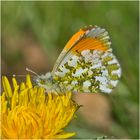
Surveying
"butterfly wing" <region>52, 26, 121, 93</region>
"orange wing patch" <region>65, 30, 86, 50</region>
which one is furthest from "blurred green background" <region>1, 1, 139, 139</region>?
"orange wing patch" <region>65, 30, 86, 50</region>

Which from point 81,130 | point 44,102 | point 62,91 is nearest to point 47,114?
point 44,102

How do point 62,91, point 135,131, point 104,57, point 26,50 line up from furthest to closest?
point 26,50 < point 135,131 < point 104,57 < point 62,91

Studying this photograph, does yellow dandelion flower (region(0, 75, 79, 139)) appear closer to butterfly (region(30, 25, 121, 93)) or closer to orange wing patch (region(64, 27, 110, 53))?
butterfly (region(30, 25, 121, 93))

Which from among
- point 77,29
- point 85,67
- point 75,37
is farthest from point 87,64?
point 77,29

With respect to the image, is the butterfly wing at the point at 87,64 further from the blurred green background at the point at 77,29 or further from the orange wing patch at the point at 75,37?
the blurred green background at the point at 77,29

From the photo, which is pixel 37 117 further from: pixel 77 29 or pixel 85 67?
pixel 77 29

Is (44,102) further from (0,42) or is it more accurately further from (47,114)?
(0,42)

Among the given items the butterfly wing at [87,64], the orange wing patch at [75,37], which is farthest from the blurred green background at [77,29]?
the orange wing patch at [75,37]
